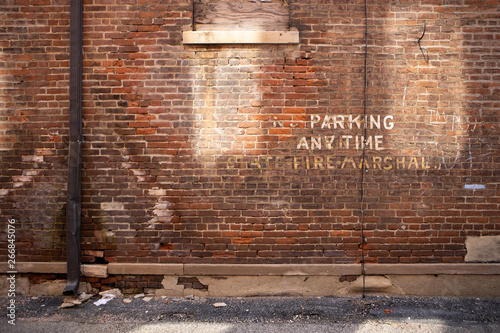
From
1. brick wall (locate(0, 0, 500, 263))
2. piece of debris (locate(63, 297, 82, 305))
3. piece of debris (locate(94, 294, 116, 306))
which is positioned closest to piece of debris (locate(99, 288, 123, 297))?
piece of debris (locate(94, 294, 116, 306))

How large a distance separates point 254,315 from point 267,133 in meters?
2.23

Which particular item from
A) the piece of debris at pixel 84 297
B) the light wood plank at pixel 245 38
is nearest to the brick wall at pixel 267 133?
the light wood plank at pixel 245 38

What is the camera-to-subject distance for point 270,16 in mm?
3875

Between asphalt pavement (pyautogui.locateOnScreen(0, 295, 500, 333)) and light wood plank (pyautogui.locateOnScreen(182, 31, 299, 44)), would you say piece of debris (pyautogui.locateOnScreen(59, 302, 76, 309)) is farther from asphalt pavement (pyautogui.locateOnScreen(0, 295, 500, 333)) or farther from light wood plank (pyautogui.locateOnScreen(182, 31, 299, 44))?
A: light wood plank (pyautogui.locateOnScreen(182, 31, 299, 44))

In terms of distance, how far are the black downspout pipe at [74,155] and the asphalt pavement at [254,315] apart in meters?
0.52

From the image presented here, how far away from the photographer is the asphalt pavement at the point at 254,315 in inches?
124

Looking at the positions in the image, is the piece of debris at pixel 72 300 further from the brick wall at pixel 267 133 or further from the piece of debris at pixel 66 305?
the brick wall at pixel 267 133

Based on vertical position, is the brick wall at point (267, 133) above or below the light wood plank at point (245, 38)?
below

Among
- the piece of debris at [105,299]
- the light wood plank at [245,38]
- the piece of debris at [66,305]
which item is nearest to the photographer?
the piece of debris at [66,305]

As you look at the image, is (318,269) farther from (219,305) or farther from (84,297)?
(84,297)

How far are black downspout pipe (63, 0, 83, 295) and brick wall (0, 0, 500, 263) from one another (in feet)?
0.42

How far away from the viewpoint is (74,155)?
3727 millimetres

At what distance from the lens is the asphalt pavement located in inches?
124

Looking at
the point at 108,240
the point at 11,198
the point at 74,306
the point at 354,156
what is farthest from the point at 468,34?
the point at 11,198
